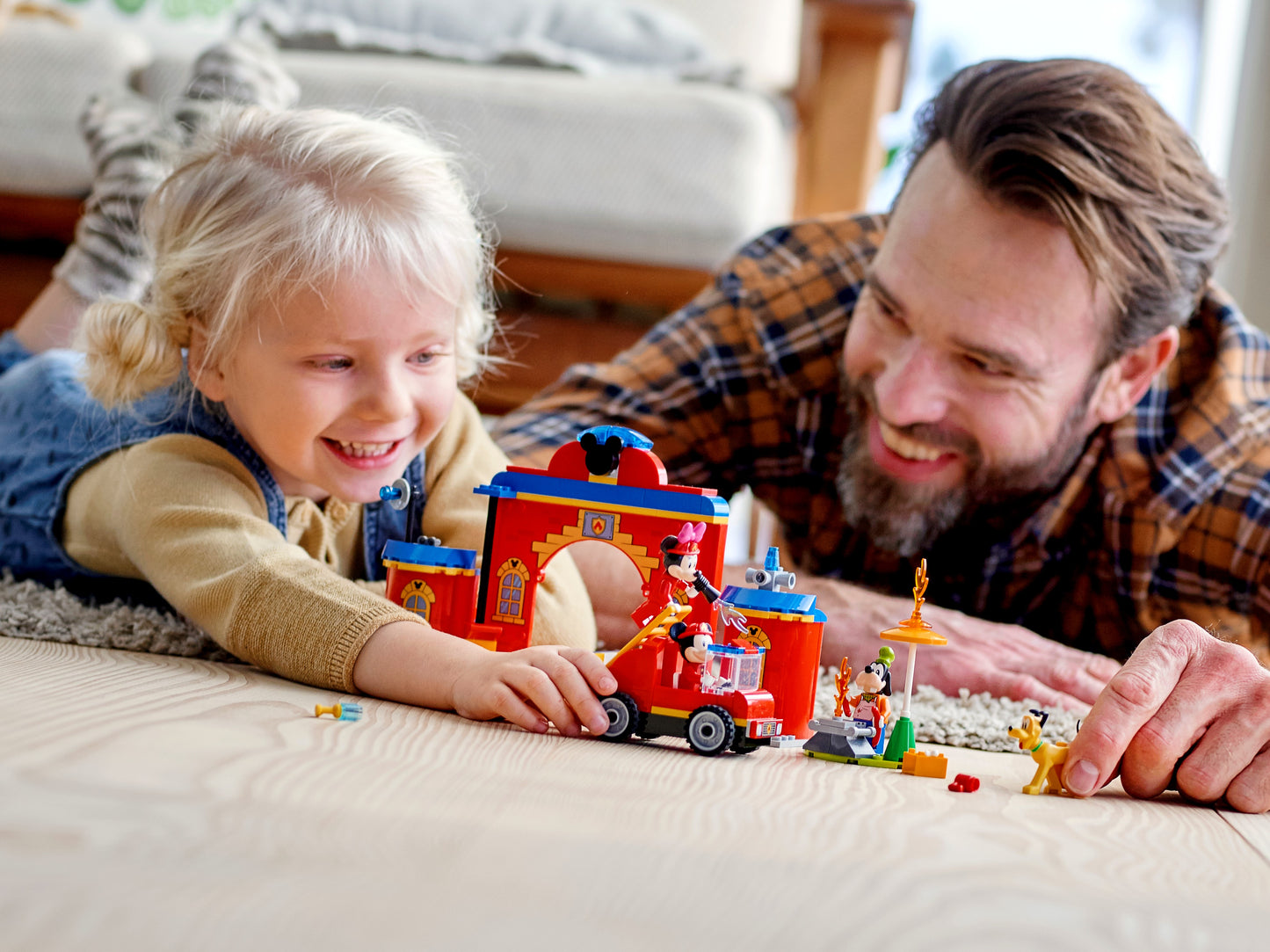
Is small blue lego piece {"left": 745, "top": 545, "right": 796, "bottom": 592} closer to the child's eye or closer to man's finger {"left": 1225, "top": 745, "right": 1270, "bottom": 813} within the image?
man's finger {"left": 1225, "top": 745, "right": 1270, "bottom": 813}

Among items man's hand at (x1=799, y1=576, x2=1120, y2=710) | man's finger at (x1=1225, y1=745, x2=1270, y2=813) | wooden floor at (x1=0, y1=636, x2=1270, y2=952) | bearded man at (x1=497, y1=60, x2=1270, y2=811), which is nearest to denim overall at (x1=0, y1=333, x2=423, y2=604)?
bearded man at (x1=497, y1=60, x2=1270, y2=811)

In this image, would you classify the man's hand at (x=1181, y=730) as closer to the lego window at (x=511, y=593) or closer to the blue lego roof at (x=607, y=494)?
the blue lego roof at (x=607, y=494)

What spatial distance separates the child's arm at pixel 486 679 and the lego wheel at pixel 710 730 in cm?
6

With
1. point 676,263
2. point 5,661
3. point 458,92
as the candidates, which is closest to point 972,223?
point 676,263

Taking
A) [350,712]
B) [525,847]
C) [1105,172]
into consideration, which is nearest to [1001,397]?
[1105,172]

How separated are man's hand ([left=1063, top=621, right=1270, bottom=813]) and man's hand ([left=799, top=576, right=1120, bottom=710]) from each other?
367mm

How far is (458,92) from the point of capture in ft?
6.57

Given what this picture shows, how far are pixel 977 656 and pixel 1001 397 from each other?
0.37 m

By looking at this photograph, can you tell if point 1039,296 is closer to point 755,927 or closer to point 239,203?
point 239,203

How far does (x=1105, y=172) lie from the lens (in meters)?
1.46

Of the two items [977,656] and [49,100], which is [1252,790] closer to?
[977,656]

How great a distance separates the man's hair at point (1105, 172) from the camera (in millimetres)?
1431

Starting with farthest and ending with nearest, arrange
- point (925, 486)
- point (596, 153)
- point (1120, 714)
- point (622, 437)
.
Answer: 1. point (596, 153)
2. point (925, 486)
3. point (622, 437)
4. point (1120, 714)

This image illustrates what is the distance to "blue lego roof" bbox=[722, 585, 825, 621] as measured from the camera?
879mm
